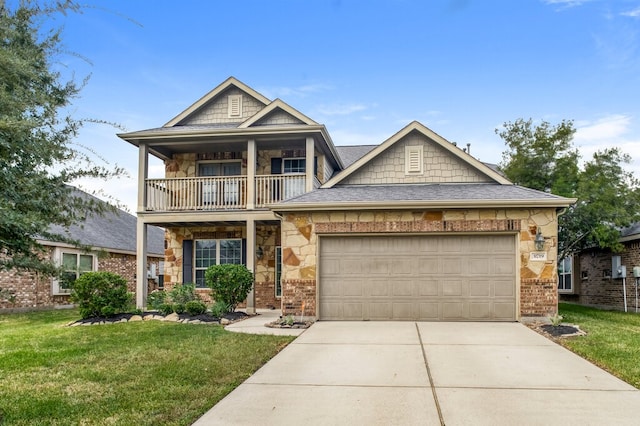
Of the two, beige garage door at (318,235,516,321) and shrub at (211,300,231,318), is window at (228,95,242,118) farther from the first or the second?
beige garage door at (318,235,516,321)

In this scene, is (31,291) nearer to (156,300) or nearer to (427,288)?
(156,300)

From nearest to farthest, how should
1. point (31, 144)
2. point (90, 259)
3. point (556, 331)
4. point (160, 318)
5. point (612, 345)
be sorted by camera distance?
point (31, 144)
point (612, 345)
point (556, 331)
point (160, 318)
point (90, 259)

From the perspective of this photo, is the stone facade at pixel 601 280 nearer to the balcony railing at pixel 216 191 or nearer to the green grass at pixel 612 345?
the green grass at pixel 612 345

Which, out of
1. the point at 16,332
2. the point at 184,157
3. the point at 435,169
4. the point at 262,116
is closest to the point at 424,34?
the point at 435,169

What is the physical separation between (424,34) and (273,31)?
451 cm

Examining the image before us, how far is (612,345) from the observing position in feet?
30.2

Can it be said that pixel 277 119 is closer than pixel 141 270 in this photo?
No

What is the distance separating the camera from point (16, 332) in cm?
1186

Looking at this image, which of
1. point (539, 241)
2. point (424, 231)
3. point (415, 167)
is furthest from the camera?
point (415, 167)

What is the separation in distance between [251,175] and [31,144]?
37.9 ft

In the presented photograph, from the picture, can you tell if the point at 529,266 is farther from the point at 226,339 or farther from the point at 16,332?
the point at 16,332

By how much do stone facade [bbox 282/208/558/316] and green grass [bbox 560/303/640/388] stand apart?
4.37ft

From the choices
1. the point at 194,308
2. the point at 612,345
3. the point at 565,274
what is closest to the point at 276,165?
the point at 194,308

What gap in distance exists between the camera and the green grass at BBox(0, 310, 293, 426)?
17.6ft
